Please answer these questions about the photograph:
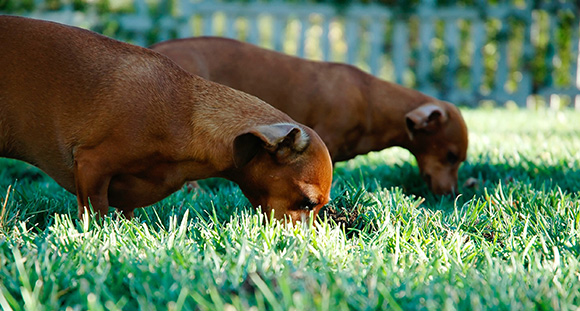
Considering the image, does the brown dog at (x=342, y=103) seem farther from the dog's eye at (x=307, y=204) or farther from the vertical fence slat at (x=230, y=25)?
the vertical fence slat at (x=230, y=25)

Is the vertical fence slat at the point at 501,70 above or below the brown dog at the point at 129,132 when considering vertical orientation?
below

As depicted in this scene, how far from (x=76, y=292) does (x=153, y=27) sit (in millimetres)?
8154

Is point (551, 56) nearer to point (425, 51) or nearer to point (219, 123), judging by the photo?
point (425, 51)

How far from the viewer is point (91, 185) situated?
105 inches

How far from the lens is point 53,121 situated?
2.81 metres

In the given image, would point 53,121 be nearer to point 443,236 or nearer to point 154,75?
point 154,75

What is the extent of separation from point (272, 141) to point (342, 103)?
7.50 ft

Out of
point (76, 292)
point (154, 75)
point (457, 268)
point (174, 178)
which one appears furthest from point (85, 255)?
point (457, 268)

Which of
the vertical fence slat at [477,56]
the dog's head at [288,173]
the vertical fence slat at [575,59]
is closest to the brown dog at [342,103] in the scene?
the dog's head at [288,173]

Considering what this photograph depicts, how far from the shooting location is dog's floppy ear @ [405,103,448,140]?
463cm

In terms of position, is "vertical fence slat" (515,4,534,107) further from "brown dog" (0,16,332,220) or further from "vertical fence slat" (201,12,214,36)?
"brown dog" (0,16,332,220)

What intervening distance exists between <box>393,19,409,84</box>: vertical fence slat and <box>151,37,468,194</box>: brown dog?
223 inches

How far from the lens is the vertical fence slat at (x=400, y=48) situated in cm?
1057

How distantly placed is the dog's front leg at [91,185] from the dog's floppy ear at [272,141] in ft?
1.87
